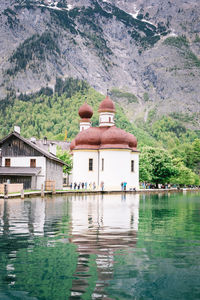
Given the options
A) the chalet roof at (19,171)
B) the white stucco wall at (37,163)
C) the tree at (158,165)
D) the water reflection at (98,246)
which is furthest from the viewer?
the tree at (158,165)

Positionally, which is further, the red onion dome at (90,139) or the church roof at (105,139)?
the red onion dome at (90,139)

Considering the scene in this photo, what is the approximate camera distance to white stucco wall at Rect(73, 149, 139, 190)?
8512cm

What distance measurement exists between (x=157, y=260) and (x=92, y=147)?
248ft

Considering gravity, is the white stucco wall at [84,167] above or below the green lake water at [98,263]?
above

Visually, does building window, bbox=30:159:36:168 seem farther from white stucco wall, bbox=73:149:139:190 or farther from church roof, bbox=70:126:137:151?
white stucco wall, bbox=73:149:139:190

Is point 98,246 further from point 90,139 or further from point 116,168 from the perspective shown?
point 90,139

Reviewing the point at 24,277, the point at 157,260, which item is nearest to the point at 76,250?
the point at 157,260

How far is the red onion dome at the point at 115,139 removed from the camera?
84688mm

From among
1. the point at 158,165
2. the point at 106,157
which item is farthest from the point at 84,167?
the point at 158,165

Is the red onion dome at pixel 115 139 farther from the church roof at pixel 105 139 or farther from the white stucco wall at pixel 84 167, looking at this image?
the white stucco wall at pixel 84 167

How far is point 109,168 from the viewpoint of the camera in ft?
280

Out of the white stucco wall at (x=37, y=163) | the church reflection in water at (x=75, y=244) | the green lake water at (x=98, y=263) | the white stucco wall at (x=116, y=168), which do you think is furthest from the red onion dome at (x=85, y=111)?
the green lake water at (x=98, y=263)

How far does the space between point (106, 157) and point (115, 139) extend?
3789 mm

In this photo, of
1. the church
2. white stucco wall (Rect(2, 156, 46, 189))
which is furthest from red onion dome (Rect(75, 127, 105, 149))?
white stucco wall (Rect(2, 156, 46, 189))
